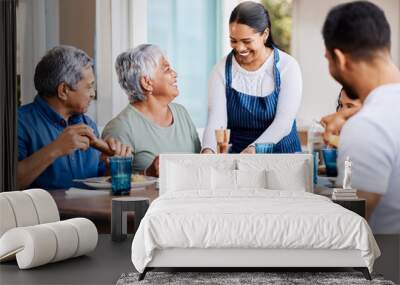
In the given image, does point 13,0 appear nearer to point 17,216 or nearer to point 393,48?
point 17,216

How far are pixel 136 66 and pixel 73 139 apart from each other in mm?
948

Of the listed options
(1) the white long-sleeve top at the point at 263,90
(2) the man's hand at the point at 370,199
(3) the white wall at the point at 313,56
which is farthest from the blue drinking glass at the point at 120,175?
(2) the man's hand at the point at 370,199

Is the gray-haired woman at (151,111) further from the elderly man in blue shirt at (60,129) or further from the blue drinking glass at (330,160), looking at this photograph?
the blue drinking glass at (330,160)

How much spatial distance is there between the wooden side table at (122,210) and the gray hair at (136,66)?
1.19 metres

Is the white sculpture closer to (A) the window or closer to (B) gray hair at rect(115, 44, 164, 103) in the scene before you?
(A) the window

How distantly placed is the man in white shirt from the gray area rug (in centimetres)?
177

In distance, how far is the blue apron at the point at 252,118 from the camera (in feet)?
24.1

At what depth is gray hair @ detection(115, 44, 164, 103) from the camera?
751 centimetres

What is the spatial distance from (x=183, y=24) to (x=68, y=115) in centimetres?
144

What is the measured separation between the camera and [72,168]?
7.52 metres

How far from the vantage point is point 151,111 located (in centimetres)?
751

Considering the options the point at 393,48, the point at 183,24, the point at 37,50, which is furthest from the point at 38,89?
the point at 393,48

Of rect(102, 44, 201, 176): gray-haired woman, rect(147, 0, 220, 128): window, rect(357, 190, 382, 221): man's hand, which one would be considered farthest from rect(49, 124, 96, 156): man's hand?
rect(357, 190, 382, 221): man's hand

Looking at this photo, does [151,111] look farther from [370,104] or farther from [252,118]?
[370,104]
